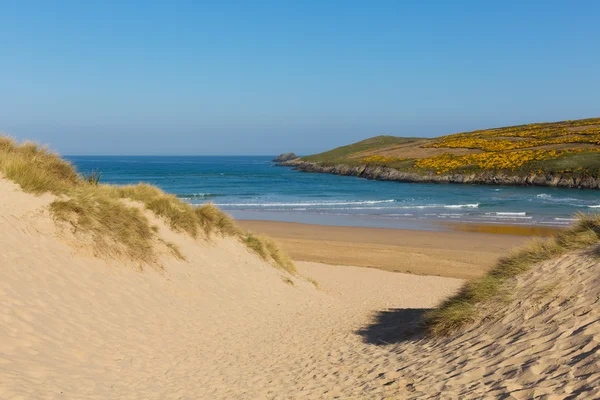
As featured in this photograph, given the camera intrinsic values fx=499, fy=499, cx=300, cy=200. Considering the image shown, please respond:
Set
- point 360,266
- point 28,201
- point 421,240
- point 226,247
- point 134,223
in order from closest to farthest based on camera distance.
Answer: point 28,201 → point 134,223 → point 226,247 → point 360,266 → point 421,240

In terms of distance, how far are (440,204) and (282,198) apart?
605 inches

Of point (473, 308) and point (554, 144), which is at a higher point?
point (554, 144)

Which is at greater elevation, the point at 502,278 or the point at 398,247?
the point at 502,278

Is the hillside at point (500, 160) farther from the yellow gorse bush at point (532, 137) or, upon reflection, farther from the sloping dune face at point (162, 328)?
the sloping dune face at point (162, 328)

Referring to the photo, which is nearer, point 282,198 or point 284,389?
point 284,389

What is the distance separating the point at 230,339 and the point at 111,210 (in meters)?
4.97

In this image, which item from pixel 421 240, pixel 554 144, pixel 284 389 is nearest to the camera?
pixel 284 389

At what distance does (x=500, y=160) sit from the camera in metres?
71.2

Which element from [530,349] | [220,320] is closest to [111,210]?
[220,320]

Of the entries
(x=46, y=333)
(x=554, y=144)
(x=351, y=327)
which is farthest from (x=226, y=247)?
(x=554, y=144)

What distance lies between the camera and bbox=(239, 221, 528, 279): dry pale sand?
2048 cm

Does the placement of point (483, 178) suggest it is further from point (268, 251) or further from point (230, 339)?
point (230, 339)

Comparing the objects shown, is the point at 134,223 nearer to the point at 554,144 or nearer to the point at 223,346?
the point at 223,346

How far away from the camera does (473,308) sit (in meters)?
8.45
